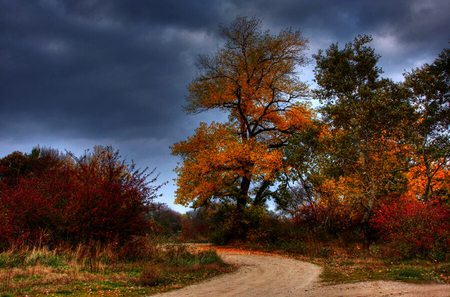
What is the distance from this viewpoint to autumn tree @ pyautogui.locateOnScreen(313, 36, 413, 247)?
14734 millimetres

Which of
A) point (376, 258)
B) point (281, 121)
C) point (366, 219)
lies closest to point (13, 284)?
point (376, 258)

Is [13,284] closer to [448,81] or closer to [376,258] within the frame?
[376,258]

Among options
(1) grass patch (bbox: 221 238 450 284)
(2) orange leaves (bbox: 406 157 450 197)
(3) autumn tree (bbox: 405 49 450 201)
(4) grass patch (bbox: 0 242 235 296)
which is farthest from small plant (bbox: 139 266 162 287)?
(2) orange leaves (bbox: 406 157 450 197)

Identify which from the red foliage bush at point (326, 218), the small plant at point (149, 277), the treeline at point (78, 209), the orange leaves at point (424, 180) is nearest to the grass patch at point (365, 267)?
the red foliage bush at point (326, 218)

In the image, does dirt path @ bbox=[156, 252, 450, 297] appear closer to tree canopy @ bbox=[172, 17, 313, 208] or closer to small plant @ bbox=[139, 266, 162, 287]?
small plant @ bbox=[139, 266, 162, 287]

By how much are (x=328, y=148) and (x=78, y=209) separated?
1179 centimetres

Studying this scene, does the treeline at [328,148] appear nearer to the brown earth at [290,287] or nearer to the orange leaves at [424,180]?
the orange leaves at [424,180]

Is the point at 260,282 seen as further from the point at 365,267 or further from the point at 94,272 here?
the point at 94,272

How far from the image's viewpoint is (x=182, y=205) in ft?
63.5

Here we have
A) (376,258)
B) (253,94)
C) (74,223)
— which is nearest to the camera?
(74,223)

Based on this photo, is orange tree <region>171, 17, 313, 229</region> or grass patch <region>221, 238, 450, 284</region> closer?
grass patch <region>221, 238, 450, 284</region>

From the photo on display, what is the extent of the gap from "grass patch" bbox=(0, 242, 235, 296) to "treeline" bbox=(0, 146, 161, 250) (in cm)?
61

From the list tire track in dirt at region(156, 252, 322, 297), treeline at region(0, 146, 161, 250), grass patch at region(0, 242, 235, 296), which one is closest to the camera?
grass patch at region(0, 242, 235, 296)

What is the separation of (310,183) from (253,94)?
7407mm
